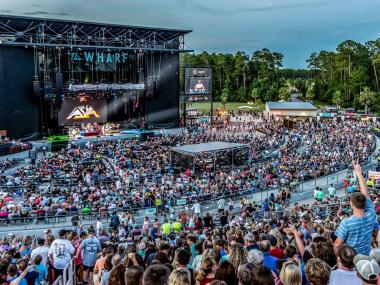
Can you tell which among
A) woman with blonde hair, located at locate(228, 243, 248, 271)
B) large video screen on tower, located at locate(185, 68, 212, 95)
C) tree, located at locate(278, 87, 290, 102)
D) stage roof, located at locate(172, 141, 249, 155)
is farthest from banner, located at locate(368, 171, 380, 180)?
tree, located at locate(278, 87, 290, 102)

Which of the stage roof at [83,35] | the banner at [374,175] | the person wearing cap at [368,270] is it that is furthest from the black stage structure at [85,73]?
the person wearing cap at [368,270]

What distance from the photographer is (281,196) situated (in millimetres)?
16594

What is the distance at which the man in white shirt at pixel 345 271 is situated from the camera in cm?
375

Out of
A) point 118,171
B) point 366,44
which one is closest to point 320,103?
point 366,44

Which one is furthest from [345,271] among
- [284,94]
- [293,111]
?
[284,94]

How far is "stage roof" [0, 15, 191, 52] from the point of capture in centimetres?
3375

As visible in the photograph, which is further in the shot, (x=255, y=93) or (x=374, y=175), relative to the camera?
(x=255, y=93)

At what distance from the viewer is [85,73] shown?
1560 inches

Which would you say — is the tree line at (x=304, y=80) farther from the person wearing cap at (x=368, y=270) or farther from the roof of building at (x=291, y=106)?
the person wearing cap at (x=368, y=270)

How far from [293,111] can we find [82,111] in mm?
29312

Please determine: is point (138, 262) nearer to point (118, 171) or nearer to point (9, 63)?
point (118, 171)

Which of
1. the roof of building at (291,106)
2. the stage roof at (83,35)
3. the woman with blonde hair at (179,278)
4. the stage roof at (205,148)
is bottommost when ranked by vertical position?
the stage roof at (205,148)

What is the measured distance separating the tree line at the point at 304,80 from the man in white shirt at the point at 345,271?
65.7m

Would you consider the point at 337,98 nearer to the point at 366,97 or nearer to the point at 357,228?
the point at 366,97
